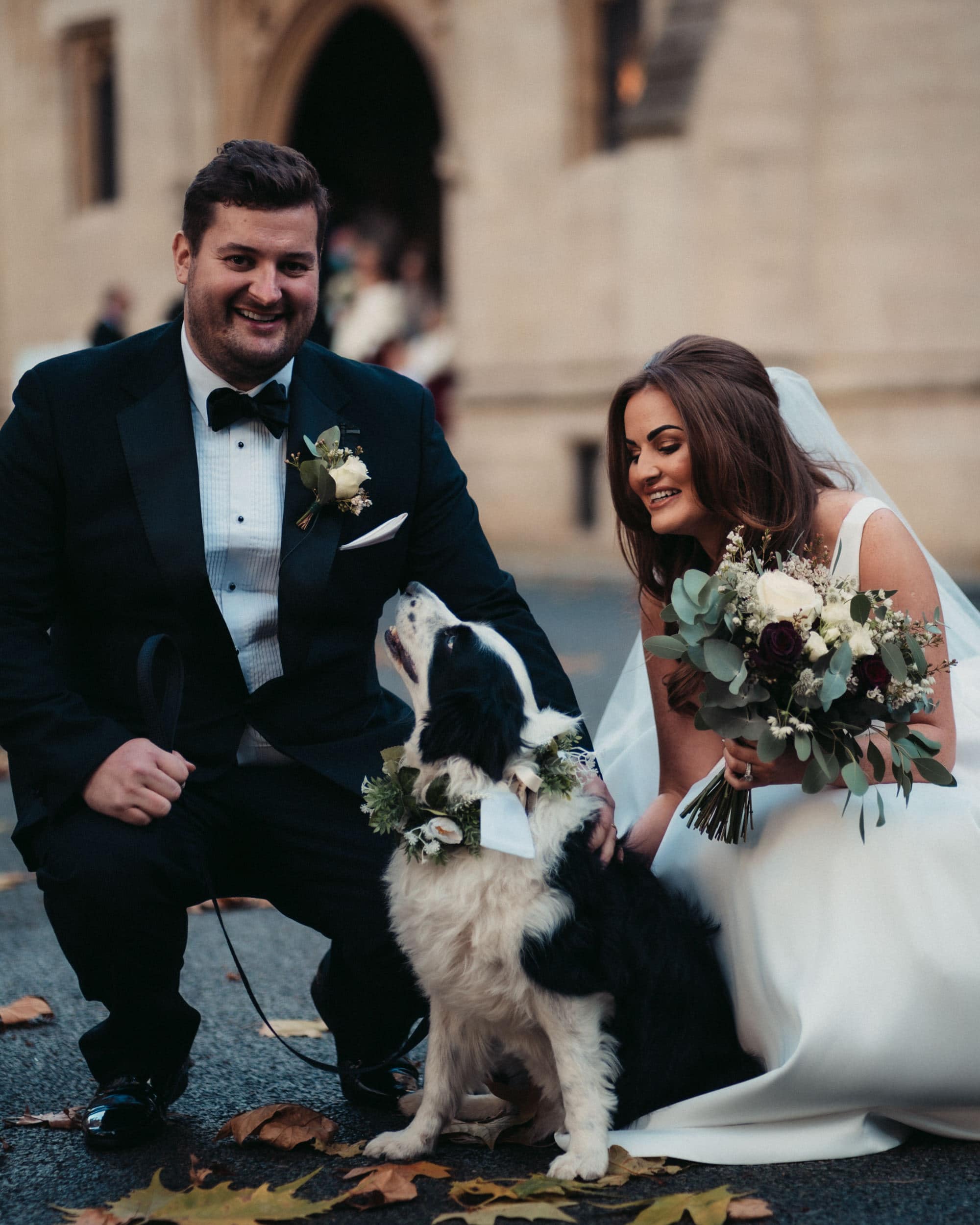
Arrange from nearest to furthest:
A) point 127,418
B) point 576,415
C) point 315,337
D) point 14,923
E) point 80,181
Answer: point 127,418 < point 14,923 < point 315,337 < point 576,415 < point 80,181

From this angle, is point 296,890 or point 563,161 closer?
point 296,890

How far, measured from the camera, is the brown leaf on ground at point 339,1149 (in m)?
3.19

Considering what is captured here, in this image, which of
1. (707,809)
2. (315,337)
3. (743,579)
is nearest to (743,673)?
(743,579)

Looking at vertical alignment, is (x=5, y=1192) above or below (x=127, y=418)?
below

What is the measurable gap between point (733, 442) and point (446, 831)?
3.64 feet

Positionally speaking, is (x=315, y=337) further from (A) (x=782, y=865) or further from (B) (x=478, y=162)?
(B) (x=478, y=162)

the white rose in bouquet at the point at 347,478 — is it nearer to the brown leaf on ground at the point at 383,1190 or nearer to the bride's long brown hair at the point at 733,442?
the bride's long brown hair at the point at 733,442

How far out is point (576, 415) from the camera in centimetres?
1638

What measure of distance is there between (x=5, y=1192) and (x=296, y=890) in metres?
0.91

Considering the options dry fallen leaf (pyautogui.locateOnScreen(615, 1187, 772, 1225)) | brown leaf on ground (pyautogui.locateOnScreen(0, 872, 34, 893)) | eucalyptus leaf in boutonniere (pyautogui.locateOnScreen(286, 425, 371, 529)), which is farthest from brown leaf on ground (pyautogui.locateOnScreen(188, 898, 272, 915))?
dry fallen leaf (pyautogui.locateOnScreen(615, 1187, 772, 1225))

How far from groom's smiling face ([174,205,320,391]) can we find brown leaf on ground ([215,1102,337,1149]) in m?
1.66

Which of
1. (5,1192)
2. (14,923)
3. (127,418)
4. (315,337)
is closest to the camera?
(5,1192)

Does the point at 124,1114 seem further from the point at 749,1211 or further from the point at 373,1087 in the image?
the point at 749,1211

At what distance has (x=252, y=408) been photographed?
3.58 metres
